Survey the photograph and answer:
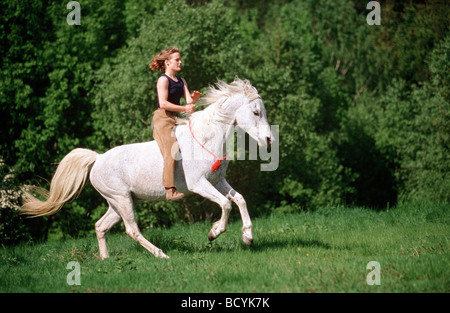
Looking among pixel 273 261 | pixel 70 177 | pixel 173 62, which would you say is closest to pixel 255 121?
pixel 173 62

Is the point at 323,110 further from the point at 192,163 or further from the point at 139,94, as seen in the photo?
the point at 192,163

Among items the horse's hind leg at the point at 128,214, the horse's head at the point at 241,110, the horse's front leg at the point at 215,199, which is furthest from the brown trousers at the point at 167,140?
the horse's hind leg at the point at 128,214

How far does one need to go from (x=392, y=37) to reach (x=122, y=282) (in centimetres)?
2481

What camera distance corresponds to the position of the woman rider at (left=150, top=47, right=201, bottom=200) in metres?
7.01

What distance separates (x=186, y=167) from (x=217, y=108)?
948mm

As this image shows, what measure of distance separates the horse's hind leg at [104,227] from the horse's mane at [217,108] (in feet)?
6.75

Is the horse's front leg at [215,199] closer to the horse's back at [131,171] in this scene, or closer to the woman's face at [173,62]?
the horse's back at [131,171]

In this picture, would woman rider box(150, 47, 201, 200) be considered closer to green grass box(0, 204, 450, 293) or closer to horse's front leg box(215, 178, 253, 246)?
horse's front leg box(215, 178, 253, 246)

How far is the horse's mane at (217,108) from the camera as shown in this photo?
699 centimetres

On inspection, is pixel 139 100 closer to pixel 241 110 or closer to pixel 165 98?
pixel 165 98

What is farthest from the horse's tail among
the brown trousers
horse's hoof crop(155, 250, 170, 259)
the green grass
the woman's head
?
the woman's head

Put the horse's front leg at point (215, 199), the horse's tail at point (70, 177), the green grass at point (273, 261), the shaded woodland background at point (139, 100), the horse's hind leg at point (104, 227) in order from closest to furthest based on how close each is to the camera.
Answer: the green grass at point (273, 261), the horse's front leg at point (215, 199), the horse's hind leg at point (104, 227), the horse's tail at point (70, 177), the shaded woodland background at point (139, 100)

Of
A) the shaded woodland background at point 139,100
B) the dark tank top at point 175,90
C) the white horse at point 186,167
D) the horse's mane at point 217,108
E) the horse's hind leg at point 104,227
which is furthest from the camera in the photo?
the shaded woodland background at point 139,100

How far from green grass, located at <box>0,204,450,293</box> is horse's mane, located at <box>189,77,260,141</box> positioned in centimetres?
176
